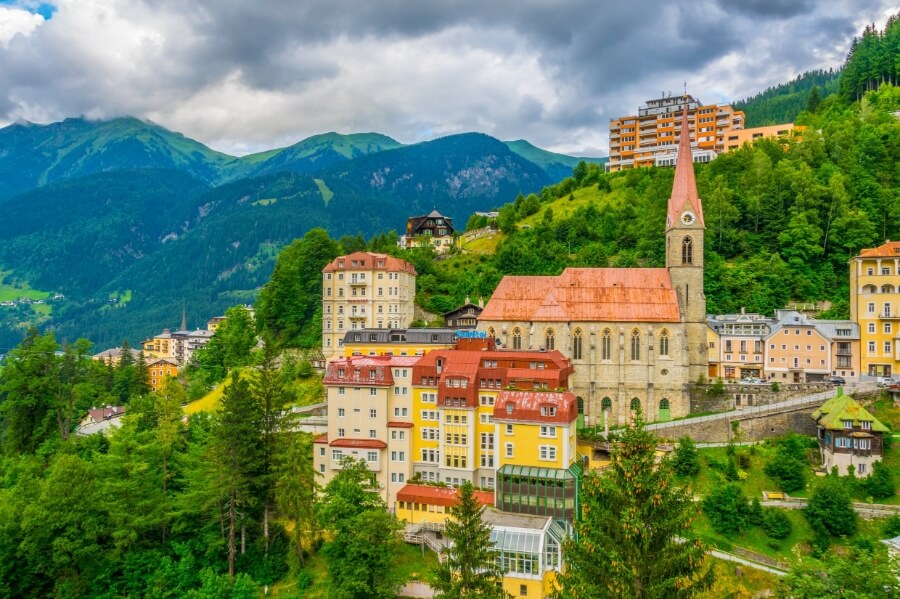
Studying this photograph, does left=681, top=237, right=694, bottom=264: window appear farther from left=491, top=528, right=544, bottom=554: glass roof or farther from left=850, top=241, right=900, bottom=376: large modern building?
left=491, top=528, right=544, bottom=554: glass roof

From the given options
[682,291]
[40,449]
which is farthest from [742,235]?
[40,449]

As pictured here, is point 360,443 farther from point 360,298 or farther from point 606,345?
point 606,345

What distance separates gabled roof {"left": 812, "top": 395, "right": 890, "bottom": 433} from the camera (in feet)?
153

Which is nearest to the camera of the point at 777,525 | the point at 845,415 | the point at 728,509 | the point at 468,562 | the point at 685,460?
the point at 468,562

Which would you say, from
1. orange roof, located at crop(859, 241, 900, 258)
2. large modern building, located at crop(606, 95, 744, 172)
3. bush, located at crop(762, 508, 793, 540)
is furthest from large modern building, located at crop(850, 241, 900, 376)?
large modern building, located at crop(606, 95, 744, 172)

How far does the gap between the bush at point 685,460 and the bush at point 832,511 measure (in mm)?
8056

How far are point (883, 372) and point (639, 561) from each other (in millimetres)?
50601

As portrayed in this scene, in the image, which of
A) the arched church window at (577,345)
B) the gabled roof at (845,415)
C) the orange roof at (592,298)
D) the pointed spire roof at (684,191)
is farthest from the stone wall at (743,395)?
the pointed spire roof at (684,191)

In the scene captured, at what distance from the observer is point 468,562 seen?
31.1 meters

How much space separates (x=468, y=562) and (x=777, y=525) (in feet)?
85.1

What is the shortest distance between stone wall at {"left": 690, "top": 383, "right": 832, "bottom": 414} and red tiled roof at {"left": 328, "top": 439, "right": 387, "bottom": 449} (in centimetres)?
2978

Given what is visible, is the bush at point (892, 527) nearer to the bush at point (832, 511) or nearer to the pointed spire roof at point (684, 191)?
the bush at point (832, 511)

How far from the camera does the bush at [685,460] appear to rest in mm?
48781

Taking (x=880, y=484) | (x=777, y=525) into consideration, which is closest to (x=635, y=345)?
(x=777, y=525)
